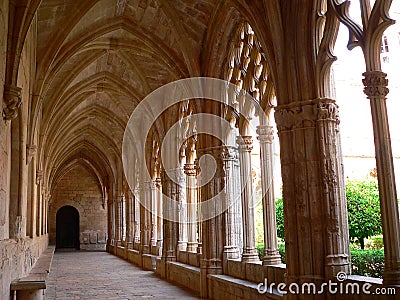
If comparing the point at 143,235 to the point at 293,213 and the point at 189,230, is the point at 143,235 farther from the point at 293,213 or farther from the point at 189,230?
the point at 293,213

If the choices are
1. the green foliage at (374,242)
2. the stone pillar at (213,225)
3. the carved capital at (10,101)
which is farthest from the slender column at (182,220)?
the carved capital at (10,101)

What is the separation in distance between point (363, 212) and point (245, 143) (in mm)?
1971

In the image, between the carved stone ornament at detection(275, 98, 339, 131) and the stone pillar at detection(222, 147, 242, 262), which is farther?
the stone pillar at detection(222, 147, 242, 262)

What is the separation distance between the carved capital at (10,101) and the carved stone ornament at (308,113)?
287 cm

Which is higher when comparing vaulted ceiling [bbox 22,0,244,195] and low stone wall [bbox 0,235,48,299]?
vaulted ceiling [bbox 22,0,244,195]

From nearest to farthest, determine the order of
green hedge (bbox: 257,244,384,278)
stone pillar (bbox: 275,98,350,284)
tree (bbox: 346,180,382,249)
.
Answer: stone pillar (bbox: 275,98,350,284) < green hedge (bbox: 257,244,384,278) < tree (bbox: 346,180,382,249)

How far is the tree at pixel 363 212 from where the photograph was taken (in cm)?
670

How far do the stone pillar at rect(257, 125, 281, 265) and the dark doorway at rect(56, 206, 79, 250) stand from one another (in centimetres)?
2217

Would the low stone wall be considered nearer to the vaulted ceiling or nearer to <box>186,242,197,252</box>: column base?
the vaulted ceiling

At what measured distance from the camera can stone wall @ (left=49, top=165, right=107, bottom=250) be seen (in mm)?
25500

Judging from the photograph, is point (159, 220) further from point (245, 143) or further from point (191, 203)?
point (245, 143)

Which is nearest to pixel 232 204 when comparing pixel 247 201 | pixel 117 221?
pixel 247 201

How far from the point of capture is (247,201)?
700 cm

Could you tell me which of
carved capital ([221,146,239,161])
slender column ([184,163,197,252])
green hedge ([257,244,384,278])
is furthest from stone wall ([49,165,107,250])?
green hedge ([257,244,384,278])
